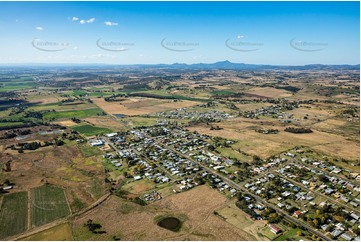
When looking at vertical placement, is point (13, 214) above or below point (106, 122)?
below

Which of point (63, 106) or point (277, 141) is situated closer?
point (277, 141)

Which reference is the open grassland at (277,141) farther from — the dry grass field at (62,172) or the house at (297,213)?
the dry grass field at (62,172)

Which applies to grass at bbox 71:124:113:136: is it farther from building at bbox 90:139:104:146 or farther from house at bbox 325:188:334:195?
house at bbox 325:188:334:195

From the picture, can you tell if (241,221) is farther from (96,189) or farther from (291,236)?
(96,189)

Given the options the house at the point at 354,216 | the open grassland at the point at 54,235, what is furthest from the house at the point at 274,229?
the open grassland at the point at 54,235

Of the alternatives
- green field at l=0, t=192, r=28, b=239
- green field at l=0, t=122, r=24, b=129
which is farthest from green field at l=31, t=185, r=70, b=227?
green field at l=0, t=122, r=24, b=129

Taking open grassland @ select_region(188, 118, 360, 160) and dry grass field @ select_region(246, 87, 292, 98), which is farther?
dry grass field @ select_region(246, 87, 292, 98)

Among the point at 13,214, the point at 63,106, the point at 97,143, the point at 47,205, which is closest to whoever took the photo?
the point at 13,214

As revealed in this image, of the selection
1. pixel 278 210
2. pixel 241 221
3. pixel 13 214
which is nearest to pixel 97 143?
pixel 13 214
